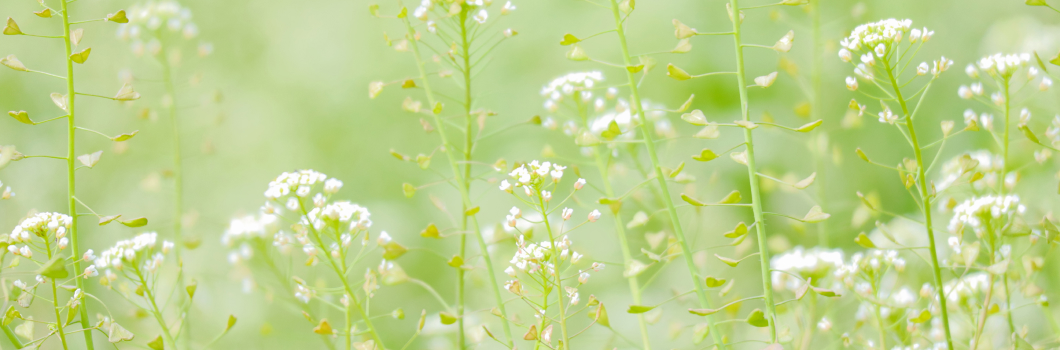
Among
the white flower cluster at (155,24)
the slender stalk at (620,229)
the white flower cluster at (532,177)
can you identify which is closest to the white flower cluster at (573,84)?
the slender stalk at (620,229)

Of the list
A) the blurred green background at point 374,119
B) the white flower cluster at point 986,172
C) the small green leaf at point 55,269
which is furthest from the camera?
the blurred green background at point 374,119

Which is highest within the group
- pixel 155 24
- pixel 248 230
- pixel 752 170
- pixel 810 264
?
pixel 155 24

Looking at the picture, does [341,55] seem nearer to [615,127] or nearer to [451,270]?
[451,270]

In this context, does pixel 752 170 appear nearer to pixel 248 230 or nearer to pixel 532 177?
pixel 532 177

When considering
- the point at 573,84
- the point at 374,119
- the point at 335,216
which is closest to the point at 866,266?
the point at 573,84

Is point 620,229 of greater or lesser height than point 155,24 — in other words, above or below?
below

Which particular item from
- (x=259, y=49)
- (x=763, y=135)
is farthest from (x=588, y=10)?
(x=259, y=49)

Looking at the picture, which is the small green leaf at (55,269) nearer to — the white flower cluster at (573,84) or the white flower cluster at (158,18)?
the white flower cluster at (573,84)

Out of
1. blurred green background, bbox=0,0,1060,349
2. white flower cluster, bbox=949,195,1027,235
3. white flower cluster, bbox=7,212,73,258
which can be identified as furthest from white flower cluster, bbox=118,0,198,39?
white flower cluster, bbox=949,195,1027,235
